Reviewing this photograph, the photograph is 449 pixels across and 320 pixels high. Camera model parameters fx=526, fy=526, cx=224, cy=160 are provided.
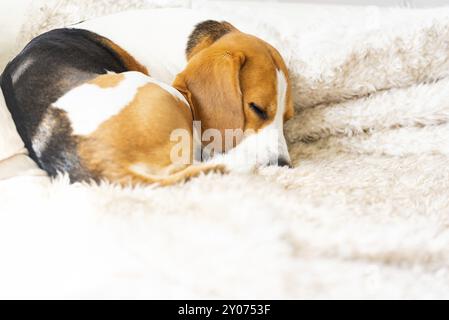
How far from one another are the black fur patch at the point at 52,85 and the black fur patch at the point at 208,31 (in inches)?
12.9

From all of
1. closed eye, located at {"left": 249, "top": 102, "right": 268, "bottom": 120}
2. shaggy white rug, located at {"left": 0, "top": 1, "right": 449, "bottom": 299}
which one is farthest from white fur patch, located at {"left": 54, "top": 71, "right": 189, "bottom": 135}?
closed eye, located at {"left": 249, "top": 102, "right": 268, "bottom": 120}

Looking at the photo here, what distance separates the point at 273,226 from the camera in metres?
1.16

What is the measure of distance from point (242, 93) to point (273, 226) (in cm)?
68

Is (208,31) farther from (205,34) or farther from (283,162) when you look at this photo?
(283,162)

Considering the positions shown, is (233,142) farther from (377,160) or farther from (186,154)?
(377,160)

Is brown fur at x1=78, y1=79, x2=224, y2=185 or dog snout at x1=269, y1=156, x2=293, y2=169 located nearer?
brown fur at x1=78, y1=79, x2=224, y2=185

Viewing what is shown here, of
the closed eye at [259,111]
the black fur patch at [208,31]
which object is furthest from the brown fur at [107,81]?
the black fur patch at [208,31]

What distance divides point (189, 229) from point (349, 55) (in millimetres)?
1105

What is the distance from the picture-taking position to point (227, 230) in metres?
1.13

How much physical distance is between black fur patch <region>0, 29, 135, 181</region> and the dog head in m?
0.32

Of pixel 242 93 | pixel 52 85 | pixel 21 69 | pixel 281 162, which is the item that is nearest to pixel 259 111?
pixel 242 93

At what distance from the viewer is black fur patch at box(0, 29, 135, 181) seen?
143 centimetres

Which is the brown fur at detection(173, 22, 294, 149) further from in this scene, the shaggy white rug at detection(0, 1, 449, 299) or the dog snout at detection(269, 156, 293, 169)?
the shaggy white rug at detection(0, 1, 449, 299)

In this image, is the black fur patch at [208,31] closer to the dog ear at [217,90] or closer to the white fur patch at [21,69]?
the dog ear at [217,90]
